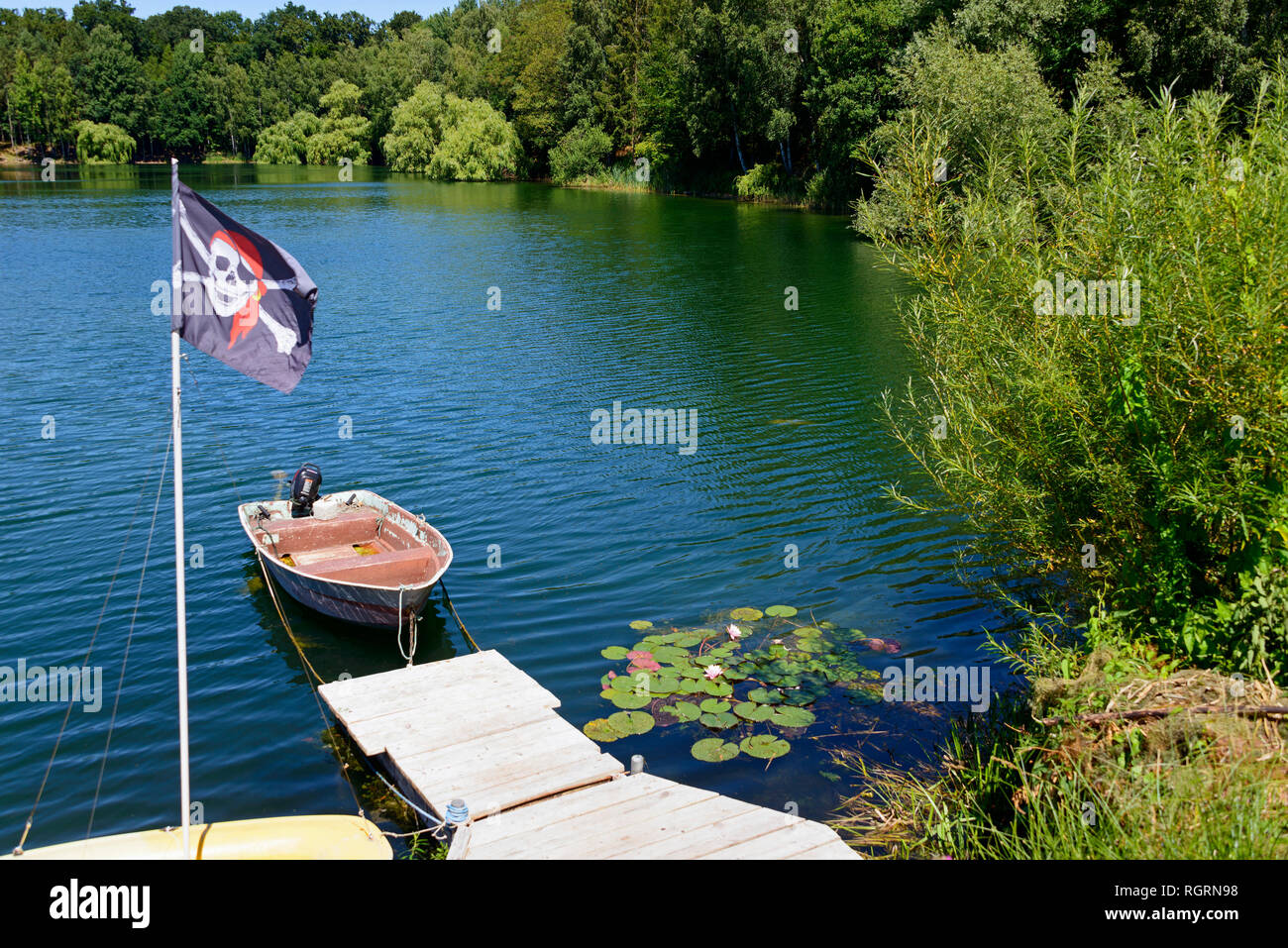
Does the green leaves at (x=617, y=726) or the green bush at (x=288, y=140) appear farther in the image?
the green bush at (x=288, y=140)

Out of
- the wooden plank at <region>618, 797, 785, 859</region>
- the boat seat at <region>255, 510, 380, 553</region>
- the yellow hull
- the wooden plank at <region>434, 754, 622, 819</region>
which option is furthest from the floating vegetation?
the boat seat at <region>255, 510, 380, 553</region>

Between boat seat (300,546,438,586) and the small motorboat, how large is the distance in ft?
0.05

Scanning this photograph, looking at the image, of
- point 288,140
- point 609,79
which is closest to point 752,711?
point 609,79

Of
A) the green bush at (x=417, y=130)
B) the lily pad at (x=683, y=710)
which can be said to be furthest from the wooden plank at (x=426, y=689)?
the green bush at (x=417, y=130)

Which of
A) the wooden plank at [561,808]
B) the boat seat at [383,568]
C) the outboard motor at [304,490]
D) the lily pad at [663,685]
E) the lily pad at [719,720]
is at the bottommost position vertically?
the lily pad at [719,720]

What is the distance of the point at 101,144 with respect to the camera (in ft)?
406

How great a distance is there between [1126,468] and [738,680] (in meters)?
5.89

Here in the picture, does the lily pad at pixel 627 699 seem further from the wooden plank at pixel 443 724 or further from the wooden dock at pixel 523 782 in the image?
the wooden plank at pixel 443 724

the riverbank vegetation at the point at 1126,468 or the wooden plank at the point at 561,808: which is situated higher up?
the riverbank vegetation at the point at 1126,468


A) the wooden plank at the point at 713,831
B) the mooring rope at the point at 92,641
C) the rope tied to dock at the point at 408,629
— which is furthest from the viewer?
the rope tied to dock at the point at 408,629

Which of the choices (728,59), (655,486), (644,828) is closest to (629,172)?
(728,59)

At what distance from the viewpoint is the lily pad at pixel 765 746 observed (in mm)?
11719
